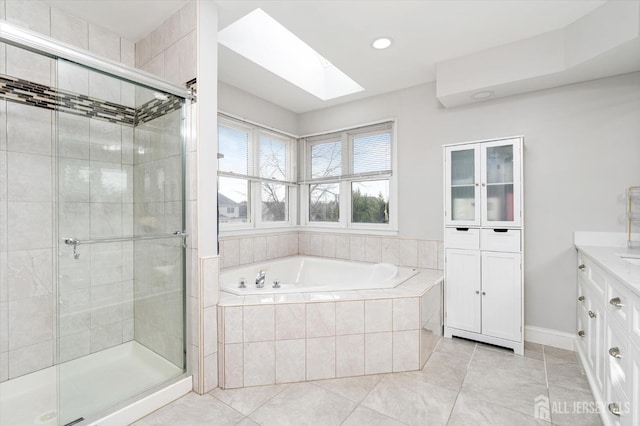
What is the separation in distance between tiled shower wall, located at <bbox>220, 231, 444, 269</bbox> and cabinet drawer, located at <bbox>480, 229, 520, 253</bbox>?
1.57 feet

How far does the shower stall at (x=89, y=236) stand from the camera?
1.61m

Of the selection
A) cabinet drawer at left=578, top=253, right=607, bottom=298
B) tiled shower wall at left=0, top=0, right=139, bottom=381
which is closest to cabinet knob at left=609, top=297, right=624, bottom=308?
cabinet drawer at left=578, top=253, right=607, bottom=298

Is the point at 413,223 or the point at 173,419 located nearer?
the point at 173,419

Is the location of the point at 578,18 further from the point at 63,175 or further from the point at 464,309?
the point at 63,175

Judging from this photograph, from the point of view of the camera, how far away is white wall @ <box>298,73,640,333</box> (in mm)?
2252

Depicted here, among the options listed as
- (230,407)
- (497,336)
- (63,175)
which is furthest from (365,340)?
(63,175)

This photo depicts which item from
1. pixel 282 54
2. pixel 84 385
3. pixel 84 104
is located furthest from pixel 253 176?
pixel 84 385

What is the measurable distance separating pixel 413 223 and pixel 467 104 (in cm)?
128

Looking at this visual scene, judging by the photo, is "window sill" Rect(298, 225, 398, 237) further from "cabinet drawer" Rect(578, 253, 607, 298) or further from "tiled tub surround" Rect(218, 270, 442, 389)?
"cabinet drawer" Rect(578, 253, 607, 298)

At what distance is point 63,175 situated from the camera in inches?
61.9

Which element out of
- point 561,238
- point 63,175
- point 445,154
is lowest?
point 561,238

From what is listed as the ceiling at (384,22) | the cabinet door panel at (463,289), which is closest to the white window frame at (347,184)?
the cabinet door panel at (463,289)

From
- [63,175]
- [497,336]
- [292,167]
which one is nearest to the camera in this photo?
[63,175]

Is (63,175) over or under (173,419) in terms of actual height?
over
